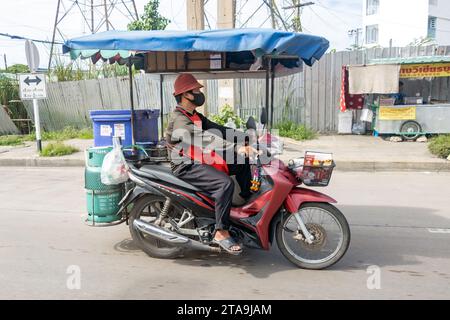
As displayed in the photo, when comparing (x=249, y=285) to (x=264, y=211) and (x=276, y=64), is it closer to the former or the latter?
(x=264, y=211)

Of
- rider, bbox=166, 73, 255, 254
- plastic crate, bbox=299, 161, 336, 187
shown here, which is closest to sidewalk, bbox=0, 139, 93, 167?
rider, bbox=166, 73, 255, 254

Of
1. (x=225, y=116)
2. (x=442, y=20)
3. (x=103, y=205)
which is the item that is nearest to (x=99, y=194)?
(x=103, y=205)

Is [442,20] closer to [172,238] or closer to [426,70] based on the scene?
[426,70]

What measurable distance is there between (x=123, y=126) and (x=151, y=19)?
40.5ft

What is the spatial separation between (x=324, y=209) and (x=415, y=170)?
5.81 meters

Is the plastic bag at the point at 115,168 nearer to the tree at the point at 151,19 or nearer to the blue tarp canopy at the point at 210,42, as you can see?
the blue tarp canopy at the point at 210,42

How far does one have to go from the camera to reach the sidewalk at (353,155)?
9.07 m

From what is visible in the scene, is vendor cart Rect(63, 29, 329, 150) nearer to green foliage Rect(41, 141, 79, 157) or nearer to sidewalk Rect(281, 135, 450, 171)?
sidewalk Rect(281, 135, 450, 171)

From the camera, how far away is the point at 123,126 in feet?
17.5

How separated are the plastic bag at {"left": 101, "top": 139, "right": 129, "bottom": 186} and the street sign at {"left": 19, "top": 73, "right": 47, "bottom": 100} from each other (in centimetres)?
732

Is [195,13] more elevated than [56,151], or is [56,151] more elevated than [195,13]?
[195,13]

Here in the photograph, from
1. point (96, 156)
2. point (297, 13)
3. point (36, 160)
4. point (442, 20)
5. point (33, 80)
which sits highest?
point (442, 20)

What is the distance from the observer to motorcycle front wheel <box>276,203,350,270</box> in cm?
396
